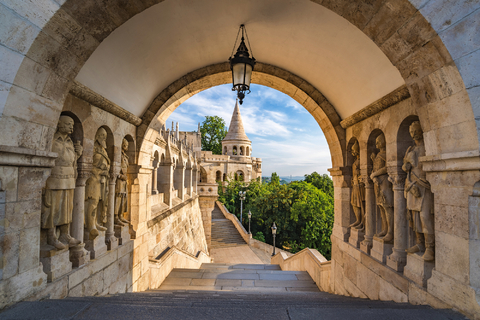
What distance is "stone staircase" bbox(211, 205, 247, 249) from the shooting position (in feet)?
62.9

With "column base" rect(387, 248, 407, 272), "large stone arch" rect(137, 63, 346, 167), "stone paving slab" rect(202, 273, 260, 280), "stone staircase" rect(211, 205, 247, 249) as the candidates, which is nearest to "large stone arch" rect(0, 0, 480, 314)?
"column base" rect(387, 248, 407, 272)

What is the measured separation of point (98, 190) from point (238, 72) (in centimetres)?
268

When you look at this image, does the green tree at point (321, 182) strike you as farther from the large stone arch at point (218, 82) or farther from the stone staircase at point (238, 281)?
the large stone arch at point (218, 82)

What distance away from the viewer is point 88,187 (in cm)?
379

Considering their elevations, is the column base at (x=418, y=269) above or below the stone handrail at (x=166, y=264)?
above

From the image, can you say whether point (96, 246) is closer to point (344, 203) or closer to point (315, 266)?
point (344, 203)

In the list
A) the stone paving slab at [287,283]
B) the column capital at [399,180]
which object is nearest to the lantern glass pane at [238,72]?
the column capital at [399,180]

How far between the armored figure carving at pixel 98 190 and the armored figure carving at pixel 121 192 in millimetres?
419

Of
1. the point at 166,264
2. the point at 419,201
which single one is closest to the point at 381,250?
the point at 419,201

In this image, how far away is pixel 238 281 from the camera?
20.6 ft

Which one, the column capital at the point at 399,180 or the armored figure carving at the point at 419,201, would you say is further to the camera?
the column capital at the point at 399,180

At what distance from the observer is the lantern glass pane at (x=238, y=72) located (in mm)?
3758

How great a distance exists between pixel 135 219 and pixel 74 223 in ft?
5.84

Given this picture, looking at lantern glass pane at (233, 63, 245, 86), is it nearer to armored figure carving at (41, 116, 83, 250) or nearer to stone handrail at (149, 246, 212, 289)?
armored figure carving at (41, 116, 83, 250)
